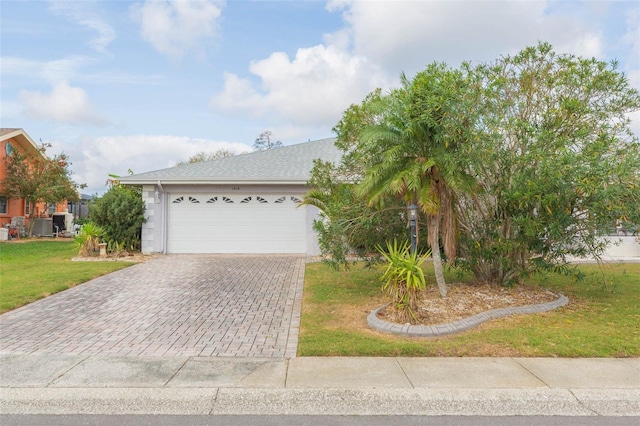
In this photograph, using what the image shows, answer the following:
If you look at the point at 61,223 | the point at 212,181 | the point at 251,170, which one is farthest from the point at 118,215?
the point at 61,223

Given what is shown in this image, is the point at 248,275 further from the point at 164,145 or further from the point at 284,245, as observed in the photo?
the point at 164,145

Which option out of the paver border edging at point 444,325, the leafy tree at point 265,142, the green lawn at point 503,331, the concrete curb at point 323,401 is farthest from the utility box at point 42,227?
the leafy tree at point 265,142

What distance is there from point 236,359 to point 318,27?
1142cm

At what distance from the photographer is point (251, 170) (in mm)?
15352

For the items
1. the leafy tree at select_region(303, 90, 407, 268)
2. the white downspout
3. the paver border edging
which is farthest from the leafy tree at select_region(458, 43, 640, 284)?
the white downspout

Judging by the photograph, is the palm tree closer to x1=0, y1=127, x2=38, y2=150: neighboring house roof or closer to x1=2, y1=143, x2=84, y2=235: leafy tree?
x1=2, y1=143, x2=84, y2=235: leafy tree

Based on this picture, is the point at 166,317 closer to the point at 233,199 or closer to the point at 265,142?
the point at 233,199

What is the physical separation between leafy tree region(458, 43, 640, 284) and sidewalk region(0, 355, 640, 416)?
235cm

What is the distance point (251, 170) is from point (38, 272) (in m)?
7.53

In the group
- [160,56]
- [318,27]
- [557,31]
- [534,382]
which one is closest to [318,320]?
[534,382]

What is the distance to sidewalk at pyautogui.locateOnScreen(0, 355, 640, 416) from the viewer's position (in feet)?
11.8

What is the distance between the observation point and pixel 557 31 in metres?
8.82

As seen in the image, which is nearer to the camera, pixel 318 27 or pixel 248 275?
pixel 248 275

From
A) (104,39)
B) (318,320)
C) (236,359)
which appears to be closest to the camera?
(236,359)
